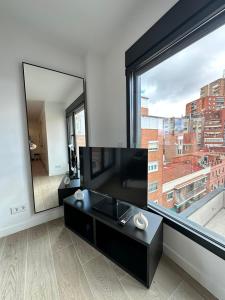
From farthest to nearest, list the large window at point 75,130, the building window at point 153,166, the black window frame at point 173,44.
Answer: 1. the large window at point 75,130
2. the building window at point 153,166
3. the black window frame at point 173,44

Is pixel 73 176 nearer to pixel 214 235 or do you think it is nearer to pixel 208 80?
pixel 214 235

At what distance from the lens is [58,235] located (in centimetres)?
185

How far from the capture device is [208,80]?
3.82ft

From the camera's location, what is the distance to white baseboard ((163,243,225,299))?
1121 mm

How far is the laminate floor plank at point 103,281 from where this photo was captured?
1160 millimetres

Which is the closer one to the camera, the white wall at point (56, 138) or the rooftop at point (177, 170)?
the rooftop at point (177, 170)

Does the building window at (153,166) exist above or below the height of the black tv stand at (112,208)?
above

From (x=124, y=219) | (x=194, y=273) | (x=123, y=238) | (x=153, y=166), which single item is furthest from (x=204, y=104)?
(x=123, y=238)

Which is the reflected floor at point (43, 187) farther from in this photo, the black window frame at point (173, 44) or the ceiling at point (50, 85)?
the black window frame at point (173, 44)

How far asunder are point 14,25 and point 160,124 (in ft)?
6.95

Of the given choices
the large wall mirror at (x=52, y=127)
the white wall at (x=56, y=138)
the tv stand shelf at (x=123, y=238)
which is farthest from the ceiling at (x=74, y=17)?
the tv stand shelf at (x=123, y=238)

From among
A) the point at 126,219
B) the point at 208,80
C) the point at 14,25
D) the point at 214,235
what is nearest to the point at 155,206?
the point at 126,219

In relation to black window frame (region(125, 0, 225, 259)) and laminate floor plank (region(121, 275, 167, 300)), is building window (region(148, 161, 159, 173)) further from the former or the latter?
laminate floor plank (region(121, 275, 167, 300))

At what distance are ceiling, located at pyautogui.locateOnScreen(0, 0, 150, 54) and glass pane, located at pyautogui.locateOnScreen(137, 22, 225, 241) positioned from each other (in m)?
0.69
